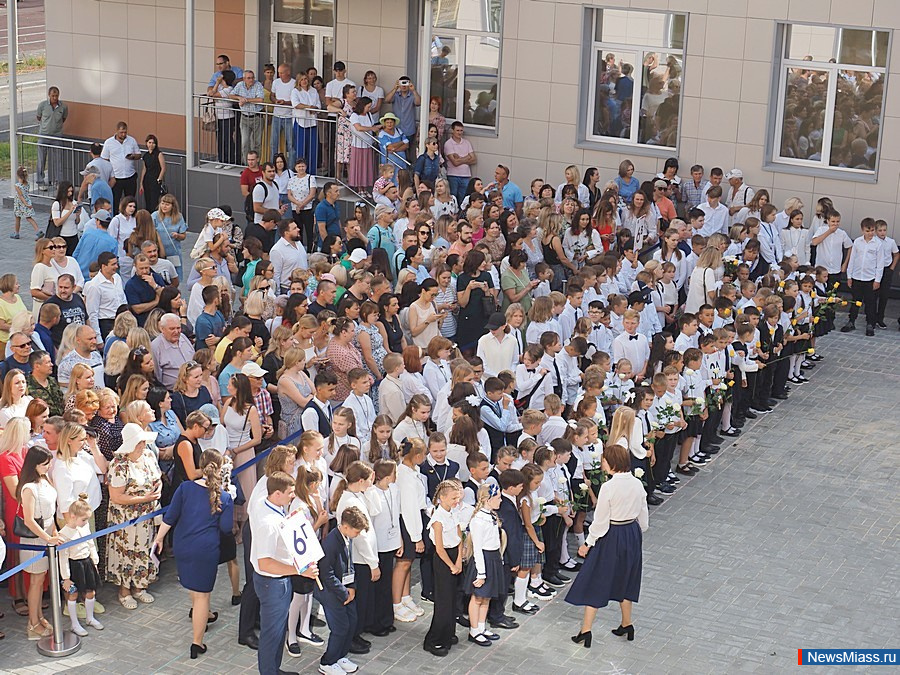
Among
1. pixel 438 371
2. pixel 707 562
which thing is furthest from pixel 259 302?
pixel 707 562

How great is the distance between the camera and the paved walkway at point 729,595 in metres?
9.70

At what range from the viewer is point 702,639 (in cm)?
1015

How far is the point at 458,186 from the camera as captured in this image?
68.5 feet

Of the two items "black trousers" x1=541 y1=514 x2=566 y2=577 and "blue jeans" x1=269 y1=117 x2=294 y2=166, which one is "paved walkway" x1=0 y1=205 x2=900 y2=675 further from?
"blue jeans" x1=269 y1=117 x2=294 y2=166

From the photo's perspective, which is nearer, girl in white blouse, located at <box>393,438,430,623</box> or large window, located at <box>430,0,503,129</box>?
girl in white blouse, located at <box>393,438,430,623</box>

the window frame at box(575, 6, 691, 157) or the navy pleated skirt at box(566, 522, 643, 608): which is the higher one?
the window frame at box(575, 6, 691, 157)

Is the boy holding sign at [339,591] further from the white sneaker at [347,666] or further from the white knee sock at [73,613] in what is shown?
the white knee sock at [73,613]

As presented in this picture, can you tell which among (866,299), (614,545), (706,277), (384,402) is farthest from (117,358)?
(866,299)

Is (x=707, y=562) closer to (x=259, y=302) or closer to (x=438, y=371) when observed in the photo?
(x=438, y=371)

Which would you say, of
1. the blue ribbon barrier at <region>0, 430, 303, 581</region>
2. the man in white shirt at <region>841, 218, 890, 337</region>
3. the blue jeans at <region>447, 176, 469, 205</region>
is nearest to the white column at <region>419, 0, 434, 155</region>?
the blue jeans at <region>447, 176, 469, 205</region>

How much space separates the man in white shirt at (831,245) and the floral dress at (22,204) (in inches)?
461

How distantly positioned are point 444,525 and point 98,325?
544 cm

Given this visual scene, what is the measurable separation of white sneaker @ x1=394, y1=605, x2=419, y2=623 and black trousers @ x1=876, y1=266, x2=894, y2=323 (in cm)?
1038

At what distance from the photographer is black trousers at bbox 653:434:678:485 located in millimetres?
12852
